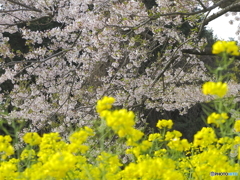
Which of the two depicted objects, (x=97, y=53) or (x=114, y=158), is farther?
(x=97, y=53)

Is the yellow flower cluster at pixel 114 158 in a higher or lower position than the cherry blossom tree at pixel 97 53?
lower

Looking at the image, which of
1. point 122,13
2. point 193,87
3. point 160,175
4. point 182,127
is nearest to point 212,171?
point 160,175

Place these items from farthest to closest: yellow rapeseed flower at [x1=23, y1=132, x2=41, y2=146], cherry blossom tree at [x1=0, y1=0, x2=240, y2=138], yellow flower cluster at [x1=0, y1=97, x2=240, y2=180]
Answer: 1. cherry blossom tree at [x1=0, y1=0, x2=240, y2=138]
2. yellow rapeseed flower at [x1=23, y1=132, x2=41, y2=146]
3. yellow flower cluster at [x1=0, y1=97, x2=240, y2=180]

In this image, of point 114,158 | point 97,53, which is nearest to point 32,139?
point 114,158

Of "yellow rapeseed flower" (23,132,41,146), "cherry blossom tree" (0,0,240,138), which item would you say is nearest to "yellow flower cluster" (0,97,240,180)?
"yellow rapeseed flower" (23,132,41,146)

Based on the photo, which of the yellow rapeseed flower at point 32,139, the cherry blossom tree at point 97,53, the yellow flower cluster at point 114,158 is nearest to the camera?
the yellow flower cluster at point 114,158

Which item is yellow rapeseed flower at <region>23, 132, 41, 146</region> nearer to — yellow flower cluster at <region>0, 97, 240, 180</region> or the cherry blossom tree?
yellow flower cluster at <region>0, 97, 240, 180</region>

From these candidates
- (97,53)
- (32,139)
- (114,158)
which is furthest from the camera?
(97,53)

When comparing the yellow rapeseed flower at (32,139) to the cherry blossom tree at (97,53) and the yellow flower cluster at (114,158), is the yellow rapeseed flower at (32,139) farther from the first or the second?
the cherry blossom tree at (97,53)

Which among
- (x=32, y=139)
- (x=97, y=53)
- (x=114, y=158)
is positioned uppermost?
(x=97, y=53)

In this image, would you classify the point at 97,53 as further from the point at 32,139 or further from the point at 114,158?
the point at 114,158

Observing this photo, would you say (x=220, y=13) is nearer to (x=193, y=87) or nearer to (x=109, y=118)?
(x=193, y=87)

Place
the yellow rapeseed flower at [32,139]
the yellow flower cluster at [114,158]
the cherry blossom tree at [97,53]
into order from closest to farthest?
1. the yellow flower cluster at [114,158]
2. the yellow rapeseed flower at [32,139]
3. the cherry blossom tree at [97,53]

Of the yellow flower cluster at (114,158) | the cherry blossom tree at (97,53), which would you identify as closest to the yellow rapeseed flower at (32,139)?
the yellow flower cluster at (114,158)
